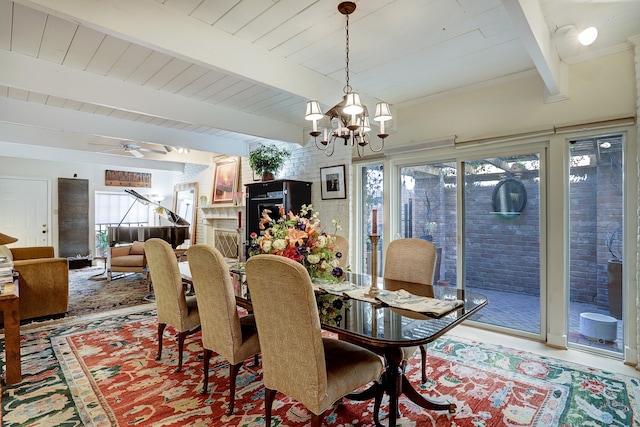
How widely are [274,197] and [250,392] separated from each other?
2.86 m

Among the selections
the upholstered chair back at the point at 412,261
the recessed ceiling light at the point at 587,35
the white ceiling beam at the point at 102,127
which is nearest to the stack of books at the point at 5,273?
the white ceiling beam at the point at 102,127

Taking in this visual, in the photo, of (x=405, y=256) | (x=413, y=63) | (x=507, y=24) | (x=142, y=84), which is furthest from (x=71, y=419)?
(x=507, y=24)

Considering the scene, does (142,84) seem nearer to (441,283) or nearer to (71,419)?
(71,419)

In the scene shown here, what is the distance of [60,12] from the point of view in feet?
5.51

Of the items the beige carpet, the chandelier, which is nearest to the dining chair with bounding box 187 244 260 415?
the chandelier

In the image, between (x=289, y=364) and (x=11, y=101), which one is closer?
(x=289, y=364)

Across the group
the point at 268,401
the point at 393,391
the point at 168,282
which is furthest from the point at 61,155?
the point at 393,391

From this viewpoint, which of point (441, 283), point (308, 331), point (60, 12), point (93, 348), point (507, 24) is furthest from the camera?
point (441, 283)

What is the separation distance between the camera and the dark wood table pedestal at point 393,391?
66.3 inches

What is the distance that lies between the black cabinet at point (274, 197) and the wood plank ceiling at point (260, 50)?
3.66ft

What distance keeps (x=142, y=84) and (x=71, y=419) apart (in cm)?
280

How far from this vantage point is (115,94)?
3111mm

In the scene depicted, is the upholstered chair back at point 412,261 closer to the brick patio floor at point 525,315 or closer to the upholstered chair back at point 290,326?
the upholstered chair back at point 290,326

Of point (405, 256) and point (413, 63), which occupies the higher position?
point (413, 63)
